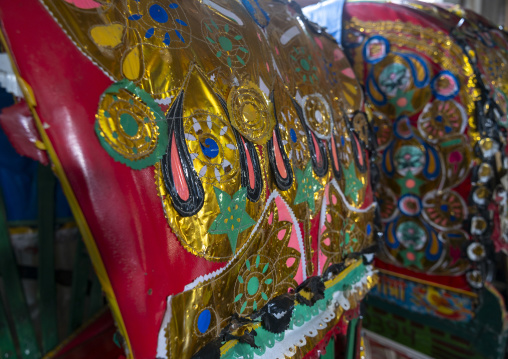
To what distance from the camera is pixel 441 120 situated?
31.2 inches

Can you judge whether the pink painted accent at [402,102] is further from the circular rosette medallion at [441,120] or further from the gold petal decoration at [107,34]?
the gold petal decoration at [107,34]

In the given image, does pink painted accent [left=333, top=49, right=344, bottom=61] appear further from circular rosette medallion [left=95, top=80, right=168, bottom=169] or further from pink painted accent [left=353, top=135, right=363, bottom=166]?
circular rosette medallion [left=95, top=80, right=168, bottom=169]

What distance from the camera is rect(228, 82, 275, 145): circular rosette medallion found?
37cm

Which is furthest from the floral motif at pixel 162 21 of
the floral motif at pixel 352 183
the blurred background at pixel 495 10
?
the blurred background at pixel 495 10

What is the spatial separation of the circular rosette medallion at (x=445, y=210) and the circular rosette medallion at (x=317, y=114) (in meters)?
0.45

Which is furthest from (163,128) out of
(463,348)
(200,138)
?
(463,348)

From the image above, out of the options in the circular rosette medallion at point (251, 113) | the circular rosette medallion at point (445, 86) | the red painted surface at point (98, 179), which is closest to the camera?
the red painted surface at point (98, 179)

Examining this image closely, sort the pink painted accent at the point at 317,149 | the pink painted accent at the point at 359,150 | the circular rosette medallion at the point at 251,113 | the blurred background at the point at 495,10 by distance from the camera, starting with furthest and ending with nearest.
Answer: the blurred background at the point at 495,10 → the pink painted accent at the point at 359,150 → the pink painted accent at the point at 317,149 → the circular rosette medallion at the point at 251,113

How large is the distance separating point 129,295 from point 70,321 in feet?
1.53

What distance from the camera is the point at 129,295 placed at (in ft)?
0.90

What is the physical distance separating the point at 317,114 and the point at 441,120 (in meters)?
0.45

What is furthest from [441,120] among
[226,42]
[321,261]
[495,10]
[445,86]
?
[495,10]

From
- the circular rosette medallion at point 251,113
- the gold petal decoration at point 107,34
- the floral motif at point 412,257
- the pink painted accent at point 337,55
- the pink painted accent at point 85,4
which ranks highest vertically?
the pink painted accent at point 337,55

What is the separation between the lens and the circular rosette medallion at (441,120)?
78cm
